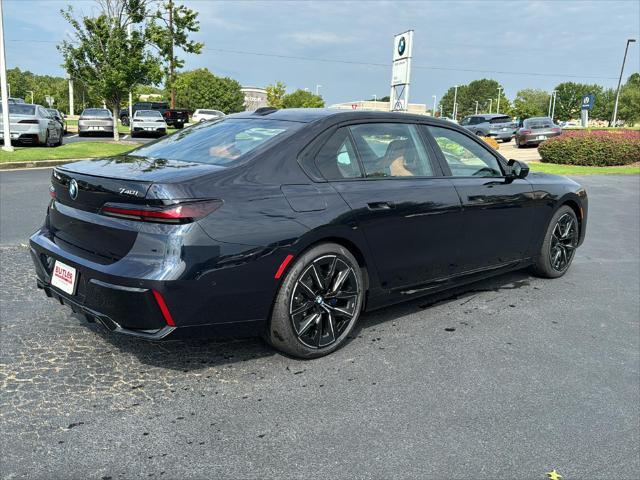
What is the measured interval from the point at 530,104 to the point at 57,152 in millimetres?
118747

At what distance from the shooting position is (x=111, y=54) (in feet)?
72.6

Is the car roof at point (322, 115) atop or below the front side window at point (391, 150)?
atop

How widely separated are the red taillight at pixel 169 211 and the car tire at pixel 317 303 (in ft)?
2.17

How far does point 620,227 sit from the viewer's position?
9.09 metres

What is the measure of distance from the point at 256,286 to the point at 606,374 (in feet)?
7.65

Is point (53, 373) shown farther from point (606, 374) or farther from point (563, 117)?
point (563, 117)

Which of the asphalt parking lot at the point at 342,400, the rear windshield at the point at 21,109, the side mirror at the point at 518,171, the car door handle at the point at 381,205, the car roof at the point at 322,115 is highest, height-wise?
the rear windshield at the point at 21,109

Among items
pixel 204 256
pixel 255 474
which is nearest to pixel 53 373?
pixel 204 256

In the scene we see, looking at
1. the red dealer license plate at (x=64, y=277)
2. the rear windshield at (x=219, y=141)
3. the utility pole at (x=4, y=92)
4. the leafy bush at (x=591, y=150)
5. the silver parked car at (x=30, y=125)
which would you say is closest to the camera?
the red dealer license plate at (x=64, y=277)

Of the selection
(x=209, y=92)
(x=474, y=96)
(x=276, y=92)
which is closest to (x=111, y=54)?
(x=276, y=92)

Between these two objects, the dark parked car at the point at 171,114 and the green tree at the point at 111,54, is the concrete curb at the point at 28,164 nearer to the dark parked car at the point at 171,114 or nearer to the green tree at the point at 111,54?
the green tree at the point at 111,54

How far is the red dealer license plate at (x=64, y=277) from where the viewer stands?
3236mm

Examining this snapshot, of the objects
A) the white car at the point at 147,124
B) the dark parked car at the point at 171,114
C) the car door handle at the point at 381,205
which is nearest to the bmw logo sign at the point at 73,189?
the car door handle at the point at 381,205

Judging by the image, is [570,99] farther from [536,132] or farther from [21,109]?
[21,109]
